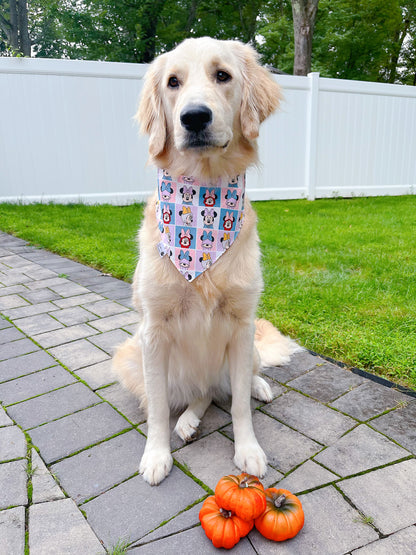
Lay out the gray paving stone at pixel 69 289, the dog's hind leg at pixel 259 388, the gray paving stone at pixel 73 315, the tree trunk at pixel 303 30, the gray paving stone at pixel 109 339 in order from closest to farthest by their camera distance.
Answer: the dog's hind leg at pixel 259 388 < the gray paving stone at pixel 109 339 < the gray paving stone at pixel 73 315 < the gray paving stone at pixel 69 289 < the tree trunk at pixel 303 30

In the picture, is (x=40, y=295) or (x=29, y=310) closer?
(x=29, y=310)

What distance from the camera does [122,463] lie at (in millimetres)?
1900

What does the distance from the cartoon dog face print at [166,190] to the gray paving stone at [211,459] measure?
1.18 m

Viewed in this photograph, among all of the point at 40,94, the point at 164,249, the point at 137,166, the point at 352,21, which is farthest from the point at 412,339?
the point at 352,21

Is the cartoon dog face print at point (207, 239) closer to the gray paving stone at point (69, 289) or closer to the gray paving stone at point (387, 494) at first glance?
the gray paving stone at point (387, 494)

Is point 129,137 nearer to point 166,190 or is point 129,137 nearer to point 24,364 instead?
point 24,364

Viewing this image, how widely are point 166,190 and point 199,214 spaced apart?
19 cm

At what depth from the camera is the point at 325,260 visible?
4.71 m

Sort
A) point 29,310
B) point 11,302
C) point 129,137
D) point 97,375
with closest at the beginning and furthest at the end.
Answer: point 97,375, point 29,310, point 11,302, point 129,137

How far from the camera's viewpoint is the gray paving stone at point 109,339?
9.78 feet

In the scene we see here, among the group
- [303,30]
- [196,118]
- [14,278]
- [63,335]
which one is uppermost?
[303,30]

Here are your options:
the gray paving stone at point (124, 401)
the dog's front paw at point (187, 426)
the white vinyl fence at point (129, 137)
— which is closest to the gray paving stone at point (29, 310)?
the gray paving stone at point (124, 401)

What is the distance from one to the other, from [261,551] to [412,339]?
191 cm

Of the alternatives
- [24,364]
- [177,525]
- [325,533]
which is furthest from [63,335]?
[325,533]
